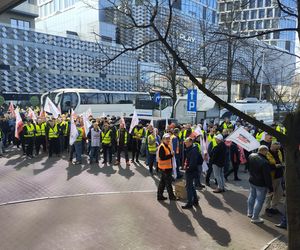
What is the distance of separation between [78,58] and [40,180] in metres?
48.9

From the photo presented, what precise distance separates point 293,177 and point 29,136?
11.9 meters

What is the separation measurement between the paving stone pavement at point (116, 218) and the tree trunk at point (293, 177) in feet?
3.91

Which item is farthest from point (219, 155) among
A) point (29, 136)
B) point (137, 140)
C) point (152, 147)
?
point (29, 136)

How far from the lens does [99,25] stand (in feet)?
210

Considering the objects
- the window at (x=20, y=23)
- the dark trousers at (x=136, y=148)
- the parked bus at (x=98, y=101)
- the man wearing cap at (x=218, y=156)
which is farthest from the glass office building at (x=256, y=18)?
the window at (x=20, y=23)

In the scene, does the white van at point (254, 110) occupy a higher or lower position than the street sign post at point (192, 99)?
lower

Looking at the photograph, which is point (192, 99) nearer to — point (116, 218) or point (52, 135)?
point (52, 135)

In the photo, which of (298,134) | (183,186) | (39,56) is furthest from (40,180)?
(39,56)

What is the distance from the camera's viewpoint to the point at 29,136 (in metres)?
14.7

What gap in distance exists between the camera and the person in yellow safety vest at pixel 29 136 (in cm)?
1470

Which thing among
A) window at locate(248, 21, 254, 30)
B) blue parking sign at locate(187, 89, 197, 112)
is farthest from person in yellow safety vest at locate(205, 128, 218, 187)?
window at locate(248, 21, 254, 30)

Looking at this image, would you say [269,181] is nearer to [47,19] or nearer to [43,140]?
[43,140]

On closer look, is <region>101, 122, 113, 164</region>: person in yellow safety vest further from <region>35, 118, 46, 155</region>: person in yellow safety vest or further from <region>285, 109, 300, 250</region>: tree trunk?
<region>285, 109, 300, 250</region>: tree trunk

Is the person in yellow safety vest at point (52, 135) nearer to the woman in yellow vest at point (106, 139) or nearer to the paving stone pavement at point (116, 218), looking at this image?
the woman in yellow vest at point (106, 139)
